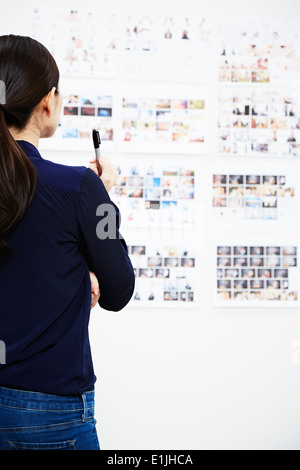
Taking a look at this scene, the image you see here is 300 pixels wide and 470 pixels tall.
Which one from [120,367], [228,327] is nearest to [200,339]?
[228,327]

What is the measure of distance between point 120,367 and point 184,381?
23 centimetres

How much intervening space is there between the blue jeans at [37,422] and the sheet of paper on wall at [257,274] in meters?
0.99

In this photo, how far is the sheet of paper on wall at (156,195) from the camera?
→ 1591mm

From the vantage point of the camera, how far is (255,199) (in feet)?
5.34

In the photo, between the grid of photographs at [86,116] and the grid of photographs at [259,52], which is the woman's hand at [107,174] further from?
the grid of photographs at [259,52]

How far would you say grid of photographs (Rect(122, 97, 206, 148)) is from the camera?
159 cm

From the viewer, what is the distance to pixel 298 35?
162cm

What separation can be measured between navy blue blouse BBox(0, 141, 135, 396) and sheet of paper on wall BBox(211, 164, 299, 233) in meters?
0.95

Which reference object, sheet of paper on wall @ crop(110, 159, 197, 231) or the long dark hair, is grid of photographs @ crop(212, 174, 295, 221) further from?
the long dark hair

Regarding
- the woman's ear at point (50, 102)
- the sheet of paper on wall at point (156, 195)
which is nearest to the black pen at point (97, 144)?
the woman's ear at point (50, 102)

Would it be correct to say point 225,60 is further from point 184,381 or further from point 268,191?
point 184,381

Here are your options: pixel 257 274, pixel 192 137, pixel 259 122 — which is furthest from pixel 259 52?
pixel 257 274

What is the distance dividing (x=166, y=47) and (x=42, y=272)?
1185 mm

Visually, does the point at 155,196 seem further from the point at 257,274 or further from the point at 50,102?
the point at 50,102
